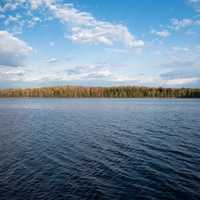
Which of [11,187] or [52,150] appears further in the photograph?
[52,150]

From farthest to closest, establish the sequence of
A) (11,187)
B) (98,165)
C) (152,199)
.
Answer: (98,165) → (11,187) → (152,199)

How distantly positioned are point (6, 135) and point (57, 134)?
6636mm

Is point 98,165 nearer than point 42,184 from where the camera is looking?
No

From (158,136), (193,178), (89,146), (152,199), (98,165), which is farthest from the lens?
(158,136)

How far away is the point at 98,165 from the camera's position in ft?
64.2

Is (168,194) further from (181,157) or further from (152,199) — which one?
(181,157)

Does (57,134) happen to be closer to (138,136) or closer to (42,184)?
(138,136)

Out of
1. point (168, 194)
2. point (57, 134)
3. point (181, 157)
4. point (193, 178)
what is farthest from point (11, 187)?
point (57, 134)

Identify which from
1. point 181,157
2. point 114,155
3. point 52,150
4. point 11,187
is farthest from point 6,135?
point 181,157

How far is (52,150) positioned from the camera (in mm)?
24297

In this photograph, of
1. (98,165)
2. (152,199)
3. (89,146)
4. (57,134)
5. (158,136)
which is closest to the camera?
(152,199)

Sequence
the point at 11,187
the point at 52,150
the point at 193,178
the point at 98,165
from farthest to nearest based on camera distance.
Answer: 1. the point at 52,150
2. the point at 98,165
3. the point at 193,178
4. the point at 11,187

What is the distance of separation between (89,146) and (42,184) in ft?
36.3

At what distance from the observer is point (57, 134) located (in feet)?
111
